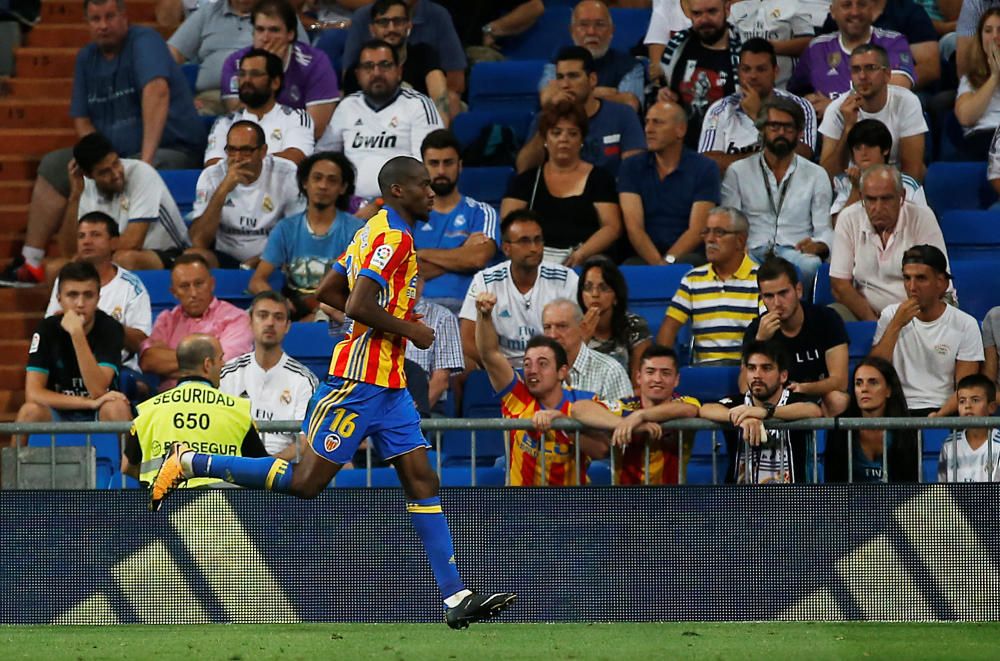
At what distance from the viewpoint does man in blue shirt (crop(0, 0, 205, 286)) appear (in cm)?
1266

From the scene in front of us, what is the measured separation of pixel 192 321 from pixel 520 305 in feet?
7.22

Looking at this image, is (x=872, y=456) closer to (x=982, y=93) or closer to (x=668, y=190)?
(x=668, y=190)

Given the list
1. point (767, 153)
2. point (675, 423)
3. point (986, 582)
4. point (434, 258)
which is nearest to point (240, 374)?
point (434, 258)

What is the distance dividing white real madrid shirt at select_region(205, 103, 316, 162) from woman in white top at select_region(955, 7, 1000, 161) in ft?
15.8

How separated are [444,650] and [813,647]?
1.66 metres

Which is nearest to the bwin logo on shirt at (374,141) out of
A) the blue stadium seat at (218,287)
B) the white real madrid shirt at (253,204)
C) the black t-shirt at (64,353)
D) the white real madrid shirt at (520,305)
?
the white real madrid shirt at (253,204)

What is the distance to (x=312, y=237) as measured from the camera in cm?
1121

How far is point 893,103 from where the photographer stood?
450 inches

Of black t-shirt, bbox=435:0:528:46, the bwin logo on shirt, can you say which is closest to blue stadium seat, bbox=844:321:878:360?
the bwin logo on shirt

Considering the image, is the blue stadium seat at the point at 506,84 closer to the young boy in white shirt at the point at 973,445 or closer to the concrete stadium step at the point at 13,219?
the concrete stadium step at the point at 13,219

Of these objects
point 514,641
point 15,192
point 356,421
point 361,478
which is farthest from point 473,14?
point 514,641

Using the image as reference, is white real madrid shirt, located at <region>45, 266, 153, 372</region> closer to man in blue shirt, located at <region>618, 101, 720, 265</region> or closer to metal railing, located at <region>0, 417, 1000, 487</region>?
metal railing, located at <region>0, 417, 1000, 487</region>

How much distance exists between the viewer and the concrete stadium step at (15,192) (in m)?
13.6

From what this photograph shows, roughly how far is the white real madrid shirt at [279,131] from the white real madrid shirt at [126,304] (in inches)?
61.8
